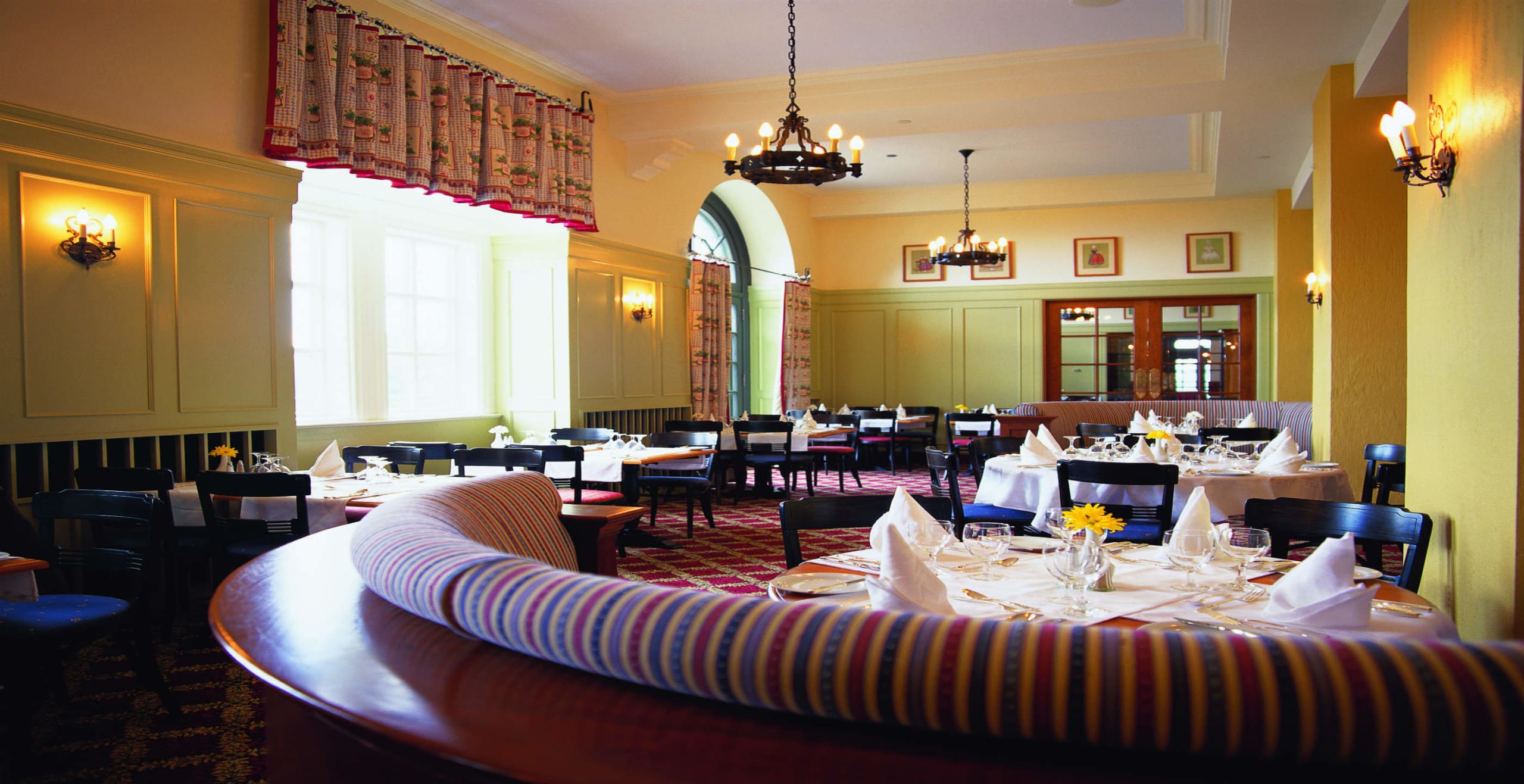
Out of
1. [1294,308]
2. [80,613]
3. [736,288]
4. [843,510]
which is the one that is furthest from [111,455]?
[1294,308]

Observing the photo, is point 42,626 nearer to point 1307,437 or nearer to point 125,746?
point 125,746

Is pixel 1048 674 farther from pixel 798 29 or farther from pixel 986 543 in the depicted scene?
pixel 798 29

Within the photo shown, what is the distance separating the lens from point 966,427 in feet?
33.1

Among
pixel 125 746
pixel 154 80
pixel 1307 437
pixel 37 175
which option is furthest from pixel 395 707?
pixel 1307 437

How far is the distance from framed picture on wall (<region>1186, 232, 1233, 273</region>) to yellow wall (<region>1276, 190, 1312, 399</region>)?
1.45 metres

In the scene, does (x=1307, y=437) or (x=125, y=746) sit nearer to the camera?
(x=125, y=746)

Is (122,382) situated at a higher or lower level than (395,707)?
higher

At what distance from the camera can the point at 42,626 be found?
296cm

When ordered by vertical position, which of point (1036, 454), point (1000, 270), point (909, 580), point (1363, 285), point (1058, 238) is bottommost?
point (1036, 454)

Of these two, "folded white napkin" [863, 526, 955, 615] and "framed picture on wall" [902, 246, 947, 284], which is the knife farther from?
"framed picture on wall" [902, 246, 947, 284]

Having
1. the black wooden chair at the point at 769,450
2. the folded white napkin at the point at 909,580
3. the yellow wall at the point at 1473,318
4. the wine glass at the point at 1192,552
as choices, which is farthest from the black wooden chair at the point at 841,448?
the folded white napkin at the point at 909,580

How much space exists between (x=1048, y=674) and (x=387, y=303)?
7.40 meters

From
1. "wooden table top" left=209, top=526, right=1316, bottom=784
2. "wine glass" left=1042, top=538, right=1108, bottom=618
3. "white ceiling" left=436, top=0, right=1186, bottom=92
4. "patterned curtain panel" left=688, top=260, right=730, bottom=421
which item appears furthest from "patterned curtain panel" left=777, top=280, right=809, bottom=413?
"wooden table top" left=209, top=526, right=1316, bottom=784

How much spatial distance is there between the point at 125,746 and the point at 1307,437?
30.7 feet
